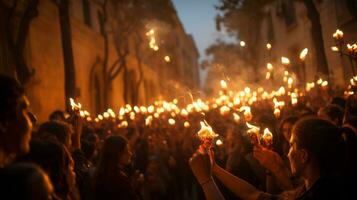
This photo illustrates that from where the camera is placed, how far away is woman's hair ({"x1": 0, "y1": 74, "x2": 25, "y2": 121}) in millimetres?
2756

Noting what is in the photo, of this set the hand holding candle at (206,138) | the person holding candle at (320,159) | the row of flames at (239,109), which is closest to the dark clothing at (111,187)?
the row of flames at (239,109)

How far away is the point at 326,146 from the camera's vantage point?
2.88m

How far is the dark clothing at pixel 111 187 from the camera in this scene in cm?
456

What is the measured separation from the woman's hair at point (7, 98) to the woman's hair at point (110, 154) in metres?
Answer: 1.96

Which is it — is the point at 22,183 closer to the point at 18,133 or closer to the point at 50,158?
the point at 18,133

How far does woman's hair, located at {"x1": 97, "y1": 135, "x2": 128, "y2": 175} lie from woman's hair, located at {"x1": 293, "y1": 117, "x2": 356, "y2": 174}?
88.6 inches

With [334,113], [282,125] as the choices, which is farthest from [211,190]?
[334,113]

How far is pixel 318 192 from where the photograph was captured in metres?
2.80

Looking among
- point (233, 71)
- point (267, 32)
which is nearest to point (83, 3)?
point (267, 32)

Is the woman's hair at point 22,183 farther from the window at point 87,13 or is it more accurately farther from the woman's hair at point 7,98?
the window at point 87,13

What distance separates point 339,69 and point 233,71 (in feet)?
114

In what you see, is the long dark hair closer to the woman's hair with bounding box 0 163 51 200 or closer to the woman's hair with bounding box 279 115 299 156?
the woman's hair with bounding box 0 163 51 200

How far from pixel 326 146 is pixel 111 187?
2.34 meters

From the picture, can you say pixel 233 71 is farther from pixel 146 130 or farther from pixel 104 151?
pixel 104 151
